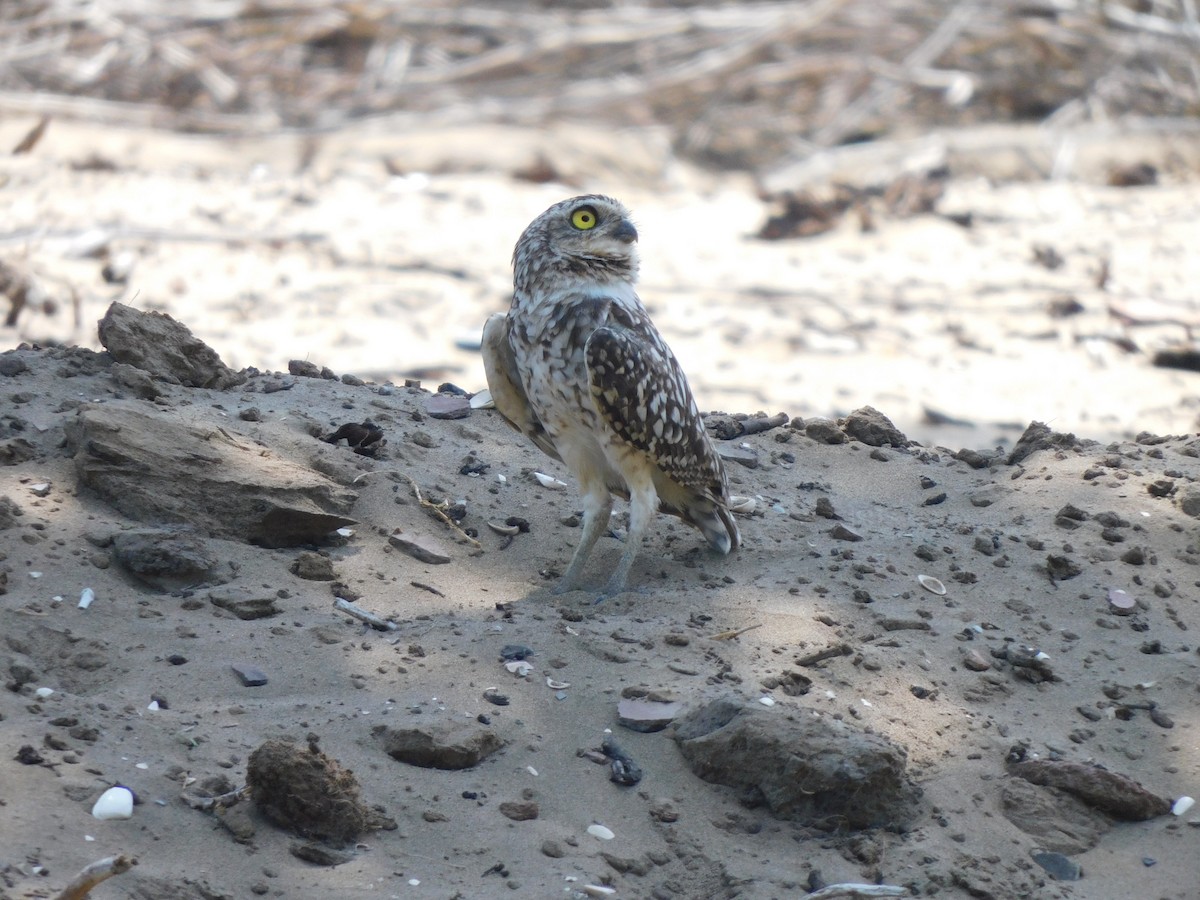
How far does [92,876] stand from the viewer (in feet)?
9.16

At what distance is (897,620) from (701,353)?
4662mm

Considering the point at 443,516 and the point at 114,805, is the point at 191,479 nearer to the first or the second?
the point at 443,516

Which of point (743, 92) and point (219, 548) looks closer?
point (219, 548)

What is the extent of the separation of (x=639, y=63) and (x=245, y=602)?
10.8 meters

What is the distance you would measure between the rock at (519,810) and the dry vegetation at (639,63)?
10.4 meters

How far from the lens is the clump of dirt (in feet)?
11.2

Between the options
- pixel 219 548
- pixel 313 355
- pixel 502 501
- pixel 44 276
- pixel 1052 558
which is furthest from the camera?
pixel 44 276

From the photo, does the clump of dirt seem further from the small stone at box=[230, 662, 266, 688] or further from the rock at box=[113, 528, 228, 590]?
the rock at box=[113, 528, 228, 590]

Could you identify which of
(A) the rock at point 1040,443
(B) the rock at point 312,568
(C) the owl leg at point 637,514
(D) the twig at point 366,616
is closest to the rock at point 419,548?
(B) the rock at point 312,568

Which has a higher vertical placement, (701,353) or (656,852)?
(656,852)

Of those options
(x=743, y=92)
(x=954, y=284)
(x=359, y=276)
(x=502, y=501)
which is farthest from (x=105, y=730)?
(x=743, y=92)

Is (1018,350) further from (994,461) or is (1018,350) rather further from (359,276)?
(359,276)

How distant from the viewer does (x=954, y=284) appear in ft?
35.4

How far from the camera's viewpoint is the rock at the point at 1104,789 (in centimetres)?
402
